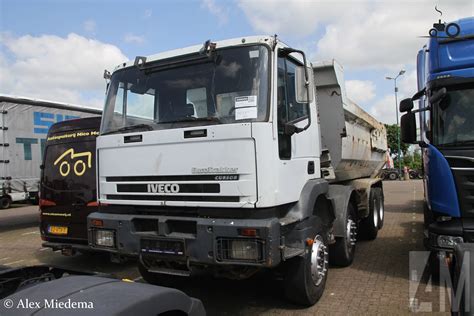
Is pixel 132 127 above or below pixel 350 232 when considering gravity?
above

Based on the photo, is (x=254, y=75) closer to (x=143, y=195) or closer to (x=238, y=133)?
(x=238, y=133)

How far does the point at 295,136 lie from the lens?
4.63 metres

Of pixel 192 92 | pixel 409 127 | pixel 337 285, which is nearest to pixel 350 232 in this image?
pixel 337 285

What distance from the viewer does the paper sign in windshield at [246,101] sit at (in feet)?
13.5

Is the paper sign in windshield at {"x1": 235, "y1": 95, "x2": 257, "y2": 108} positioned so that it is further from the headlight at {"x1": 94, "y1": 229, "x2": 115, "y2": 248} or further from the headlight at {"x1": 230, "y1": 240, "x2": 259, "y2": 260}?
the headlight at {"x1": 94, "y1": 229, "x2": 115, "y2": 248}

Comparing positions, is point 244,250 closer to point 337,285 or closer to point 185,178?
point 185,178

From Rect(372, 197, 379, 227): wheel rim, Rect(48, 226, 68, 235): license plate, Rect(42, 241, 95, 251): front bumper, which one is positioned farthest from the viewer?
Rect(372, 197, 379, 227): wheel rim

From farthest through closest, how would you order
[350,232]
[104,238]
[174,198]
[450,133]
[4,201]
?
[4,201]
[350,232]
[450,133]
[104,238]
[174,198]

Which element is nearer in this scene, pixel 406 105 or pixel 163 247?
pixel 163 247

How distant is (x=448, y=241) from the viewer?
5.11 metres

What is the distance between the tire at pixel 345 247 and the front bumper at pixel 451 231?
1.15m

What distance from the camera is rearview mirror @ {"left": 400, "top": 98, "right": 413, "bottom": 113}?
5.67m

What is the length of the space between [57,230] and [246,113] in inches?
178

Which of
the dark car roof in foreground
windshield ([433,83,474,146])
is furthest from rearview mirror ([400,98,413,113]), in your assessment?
the dark car roof in foreground
